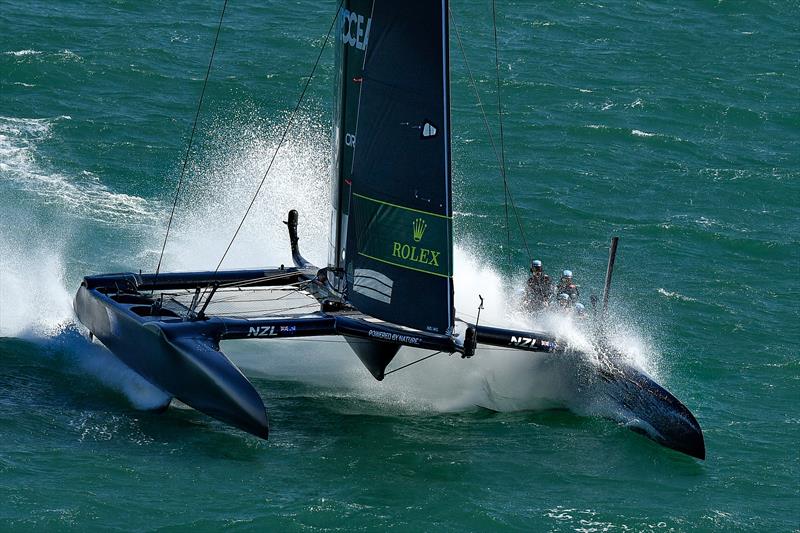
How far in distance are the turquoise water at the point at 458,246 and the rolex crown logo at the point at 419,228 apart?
2.22 meters

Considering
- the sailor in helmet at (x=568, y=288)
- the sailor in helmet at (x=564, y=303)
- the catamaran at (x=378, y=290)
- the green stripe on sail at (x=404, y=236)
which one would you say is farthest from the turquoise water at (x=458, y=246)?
the green stripe on sail at (x=404, y=236)

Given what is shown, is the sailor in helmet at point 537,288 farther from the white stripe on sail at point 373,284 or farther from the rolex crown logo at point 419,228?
the rolex crown logo at point 419,228

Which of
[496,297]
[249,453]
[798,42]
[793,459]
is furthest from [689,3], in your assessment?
[249,453]

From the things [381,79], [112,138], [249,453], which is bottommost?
[249,453]

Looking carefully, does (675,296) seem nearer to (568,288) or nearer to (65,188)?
(568,288)

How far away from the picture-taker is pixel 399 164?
15.7 meters

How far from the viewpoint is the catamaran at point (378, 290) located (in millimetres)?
15297

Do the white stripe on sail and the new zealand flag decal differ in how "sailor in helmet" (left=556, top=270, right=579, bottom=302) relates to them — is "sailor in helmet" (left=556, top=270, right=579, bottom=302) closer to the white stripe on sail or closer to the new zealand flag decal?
the white stripe on sail

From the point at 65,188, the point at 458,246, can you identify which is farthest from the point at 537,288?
the point at 65,188

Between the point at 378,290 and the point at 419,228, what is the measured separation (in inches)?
38.3

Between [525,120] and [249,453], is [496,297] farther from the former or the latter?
[525,120]

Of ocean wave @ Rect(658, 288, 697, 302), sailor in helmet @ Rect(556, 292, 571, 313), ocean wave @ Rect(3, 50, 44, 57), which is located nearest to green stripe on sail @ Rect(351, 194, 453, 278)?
sailor in helmet @ Rect(556, 292, 571, 313)

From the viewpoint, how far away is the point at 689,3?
117 feet

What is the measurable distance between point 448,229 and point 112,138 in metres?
12.3
